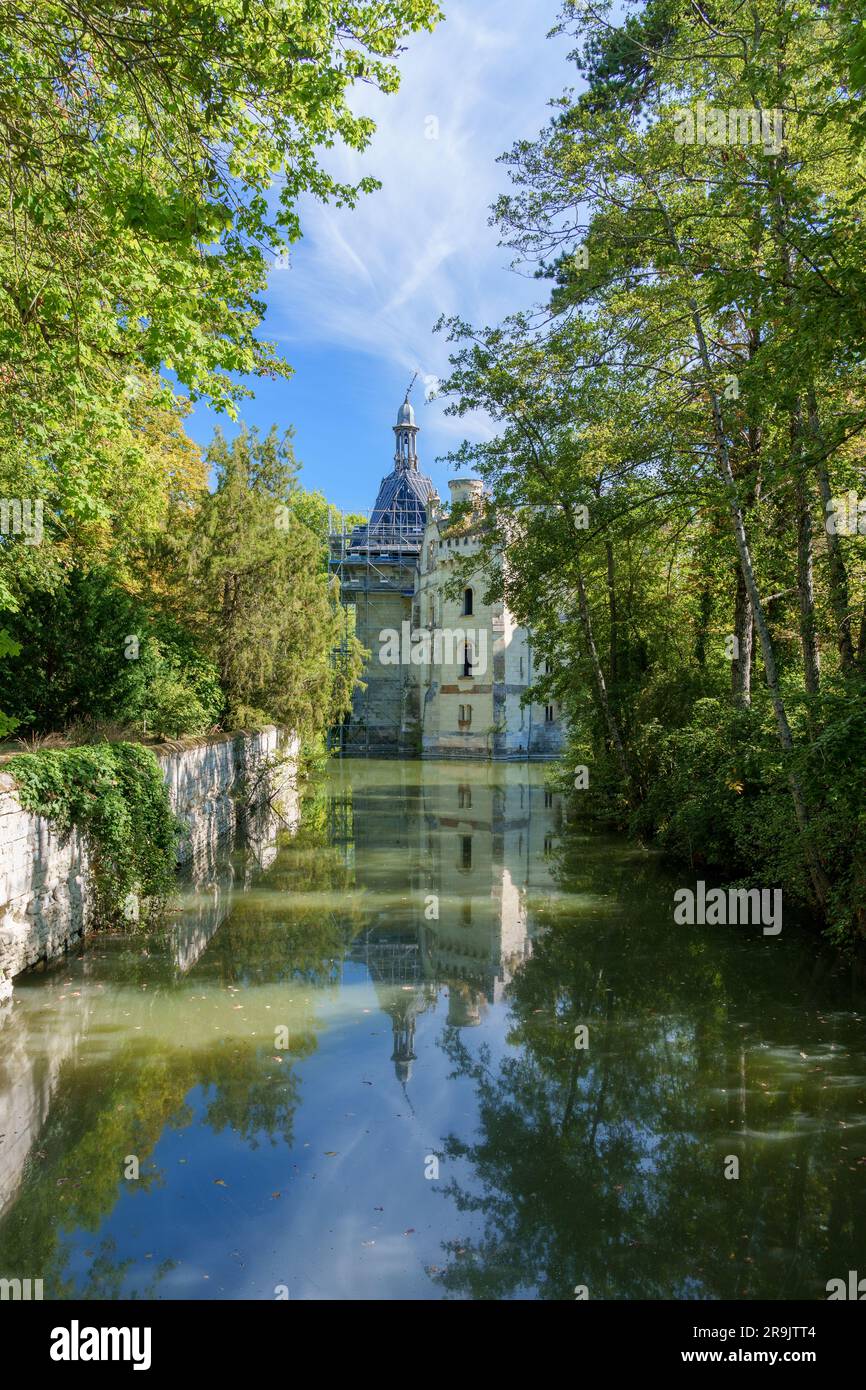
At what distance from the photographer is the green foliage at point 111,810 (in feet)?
26.6

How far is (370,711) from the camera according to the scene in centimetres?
4434

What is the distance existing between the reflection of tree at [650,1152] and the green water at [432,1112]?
0.02m

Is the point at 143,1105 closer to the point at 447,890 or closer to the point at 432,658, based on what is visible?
the point at 447,890

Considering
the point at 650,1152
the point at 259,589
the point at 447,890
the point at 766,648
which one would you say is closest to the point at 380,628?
the point at 259,589

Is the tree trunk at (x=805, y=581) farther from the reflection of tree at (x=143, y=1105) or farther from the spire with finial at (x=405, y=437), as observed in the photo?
the spire with finial at (x=405, y=437)

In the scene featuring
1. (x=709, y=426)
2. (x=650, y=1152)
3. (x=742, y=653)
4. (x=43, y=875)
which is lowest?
(x=650, y=1152)

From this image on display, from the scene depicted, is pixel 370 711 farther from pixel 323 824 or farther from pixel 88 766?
pixel 88 766

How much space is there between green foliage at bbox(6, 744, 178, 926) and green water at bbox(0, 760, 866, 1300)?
0.56 m

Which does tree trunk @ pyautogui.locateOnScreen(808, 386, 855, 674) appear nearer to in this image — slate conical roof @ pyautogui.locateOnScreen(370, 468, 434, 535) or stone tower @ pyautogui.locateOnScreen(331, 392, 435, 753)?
stone tower @ pyautogui.locateOnScreen(331, 392, 435, 753)

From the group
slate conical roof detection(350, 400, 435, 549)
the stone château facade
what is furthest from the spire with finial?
the stone château facade

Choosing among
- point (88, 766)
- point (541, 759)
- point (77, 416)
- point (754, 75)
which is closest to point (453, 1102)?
point (88, 766)

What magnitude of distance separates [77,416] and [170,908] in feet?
18.6

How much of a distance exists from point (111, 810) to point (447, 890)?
5.17 m

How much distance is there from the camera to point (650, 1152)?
5.19m
